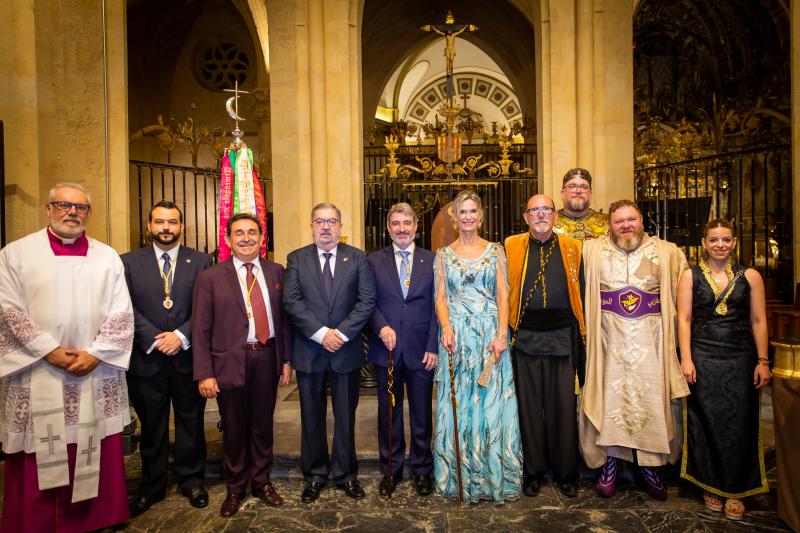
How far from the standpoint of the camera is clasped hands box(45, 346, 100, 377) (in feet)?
9.00

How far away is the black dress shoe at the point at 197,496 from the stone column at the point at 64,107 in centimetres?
249

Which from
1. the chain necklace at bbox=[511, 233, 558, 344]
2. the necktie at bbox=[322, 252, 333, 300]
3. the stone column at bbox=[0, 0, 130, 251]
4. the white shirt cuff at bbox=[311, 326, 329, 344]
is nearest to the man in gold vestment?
the chain necklace at bbox=[511, 233, 558, 344]

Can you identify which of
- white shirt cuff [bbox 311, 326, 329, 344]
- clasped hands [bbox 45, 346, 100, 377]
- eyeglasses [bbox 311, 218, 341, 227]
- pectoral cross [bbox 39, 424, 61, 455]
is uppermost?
eyeglasses [bbox 311, 218, 341, 227]

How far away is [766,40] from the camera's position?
38.5ft

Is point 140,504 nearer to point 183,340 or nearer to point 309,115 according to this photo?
point 183,340

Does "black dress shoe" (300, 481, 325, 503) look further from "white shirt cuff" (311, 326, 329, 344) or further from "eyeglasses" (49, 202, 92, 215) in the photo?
"eyeglasses" (49, 202, 92, 215)

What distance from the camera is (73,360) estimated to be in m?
2.79

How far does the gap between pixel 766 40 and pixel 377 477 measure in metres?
13.4

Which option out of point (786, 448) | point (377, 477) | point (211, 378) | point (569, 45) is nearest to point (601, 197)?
point (569, 45)

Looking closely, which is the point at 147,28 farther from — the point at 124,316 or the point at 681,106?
the point at 681,106

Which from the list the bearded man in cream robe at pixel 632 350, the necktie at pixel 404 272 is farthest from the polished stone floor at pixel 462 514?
the necktie at pixel 404 272

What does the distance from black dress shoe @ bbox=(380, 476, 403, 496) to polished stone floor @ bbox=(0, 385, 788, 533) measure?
0.04 m

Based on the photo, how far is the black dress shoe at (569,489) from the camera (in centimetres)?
332

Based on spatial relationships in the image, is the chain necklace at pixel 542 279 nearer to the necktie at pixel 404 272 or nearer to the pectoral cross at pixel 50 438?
the necktie at pixel 404 272
